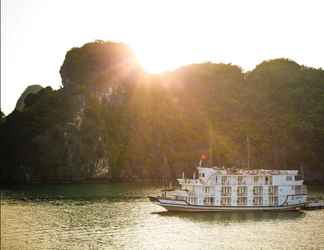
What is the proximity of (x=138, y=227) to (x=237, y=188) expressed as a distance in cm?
1769

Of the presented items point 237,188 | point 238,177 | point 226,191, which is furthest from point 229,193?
point 238,177

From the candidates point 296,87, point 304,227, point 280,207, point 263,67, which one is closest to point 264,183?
point 280,207

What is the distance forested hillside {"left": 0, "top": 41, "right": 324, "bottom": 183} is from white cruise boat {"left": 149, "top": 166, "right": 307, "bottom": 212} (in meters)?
49.7

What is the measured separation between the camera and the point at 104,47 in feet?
422

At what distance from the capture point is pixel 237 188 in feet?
204

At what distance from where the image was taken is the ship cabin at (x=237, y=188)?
2413 inches

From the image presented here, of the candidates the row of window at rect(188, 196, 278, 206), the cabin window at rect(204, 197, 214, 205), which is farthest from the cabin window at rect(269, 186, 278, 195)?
the cabin window at rect(204, 197, 214, 205)

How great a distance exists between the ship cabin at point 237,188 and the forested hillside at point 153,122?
49386mm

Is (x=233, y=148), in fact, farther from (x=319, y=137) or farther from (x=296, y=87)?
(x=296, y=87)

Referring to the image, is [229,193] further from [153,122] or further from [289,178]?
[153,122]

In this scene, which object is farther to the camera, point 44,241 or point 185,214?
point 185,214

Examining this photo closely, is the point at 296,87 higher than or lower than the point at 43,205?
higher

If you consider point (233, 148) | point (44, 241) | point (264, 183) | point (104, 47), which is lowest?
point (44, 241)

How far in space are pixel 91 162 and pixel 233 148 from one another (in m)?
36.1
